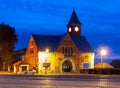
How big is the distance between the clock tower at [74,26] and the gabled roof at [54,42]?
2549 mm

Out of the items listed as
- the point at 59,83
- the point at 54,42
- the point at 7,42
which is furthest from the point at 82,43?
the point at 59,83

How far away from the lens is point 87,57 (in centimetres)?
10500

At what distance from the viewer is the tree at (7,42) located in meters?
103

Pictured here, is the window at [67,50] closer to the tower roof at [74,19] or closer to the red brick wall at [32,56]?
the red brick wall at [32,56]

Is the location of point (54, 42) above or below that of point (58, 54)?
above

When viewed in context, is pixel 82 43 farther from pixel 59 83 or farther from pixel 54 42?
pixel 59 83

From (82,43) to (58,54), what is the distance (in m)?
8.72

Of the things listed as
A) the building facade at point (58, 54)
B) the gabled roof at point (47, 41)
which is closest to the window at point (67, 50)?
the building facade at point (58, 54)

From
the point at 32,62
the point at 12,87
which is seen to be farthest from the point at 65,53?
the point at 12,87

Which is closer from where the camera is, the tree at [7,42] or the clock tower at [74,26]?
the tree at [7,42]

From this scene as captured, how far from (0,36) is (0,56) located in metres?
5.52

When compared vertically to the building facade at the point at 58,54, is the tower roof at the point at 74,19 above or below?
above

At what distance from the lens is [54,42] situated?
344 ft

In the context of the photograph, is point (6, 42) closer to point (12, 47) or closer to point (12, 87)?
point (12, 47)
